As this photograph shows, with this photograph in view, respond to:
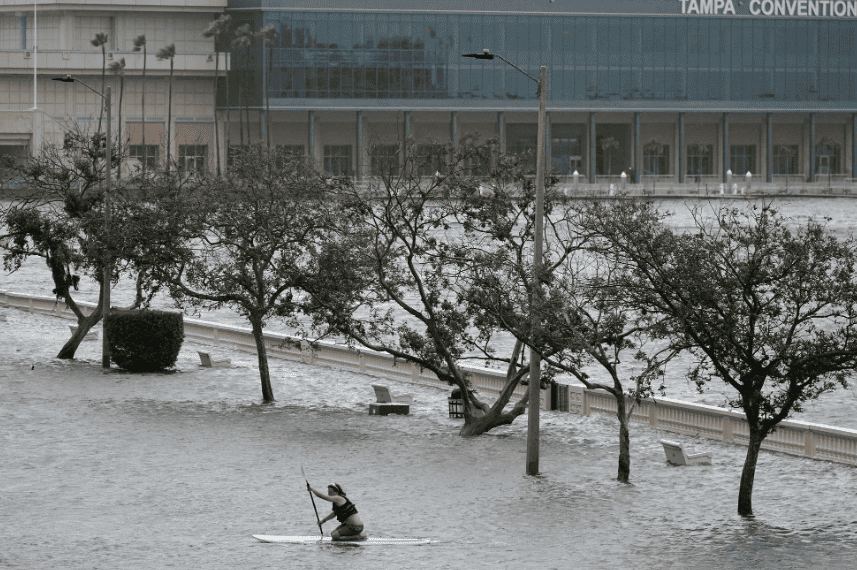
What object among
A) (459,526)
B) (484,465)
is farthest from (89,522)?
(484,465)

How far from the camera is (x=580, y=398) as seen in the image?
3288 cm

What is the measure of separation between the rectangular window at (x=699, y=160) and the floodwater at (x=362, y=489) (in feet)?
311

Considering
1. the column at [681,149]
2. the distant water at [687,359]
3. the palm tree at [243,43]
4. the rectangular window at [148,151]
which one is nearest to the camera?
the distant water at [687,359]

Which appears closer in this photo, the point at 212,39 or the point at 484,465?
the point at 484,465

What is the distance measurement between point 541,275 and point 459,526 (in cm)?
675

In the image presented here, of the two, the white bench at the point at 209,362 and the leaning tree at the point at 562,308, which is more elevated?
the leaning tree at the point at 562,308

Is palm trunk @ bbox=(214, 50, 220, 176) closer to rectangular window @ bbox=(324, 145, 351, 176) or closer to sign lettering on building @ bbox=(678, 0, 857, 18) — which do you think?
rectangular window @ bbox=(324, 145, 351, 176)

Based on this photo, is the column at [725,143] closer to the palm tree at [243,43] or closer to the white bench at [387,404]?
the palm tree at [243,43]

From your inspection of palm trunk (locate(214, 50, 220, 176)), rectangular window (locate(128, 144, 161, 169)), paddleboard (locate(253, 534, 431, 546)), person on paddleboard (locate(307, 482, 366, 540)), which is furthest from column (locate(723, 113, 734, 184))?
person on paddleboard (locate(307, 482, 366, 540))

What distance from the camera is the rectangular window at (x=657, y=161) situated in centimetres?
12469

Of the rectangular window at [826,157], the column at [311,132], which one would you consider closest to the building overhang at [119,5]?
the column at [311,132]

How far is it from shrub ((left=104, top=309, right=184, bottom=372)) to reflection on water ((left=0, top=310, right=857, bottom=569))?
288 cm

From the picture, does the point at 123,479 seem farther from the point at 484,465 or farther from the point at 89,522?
the point at 484,465

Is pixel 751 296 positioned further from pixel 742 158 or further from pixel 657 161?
pixel 742 158
